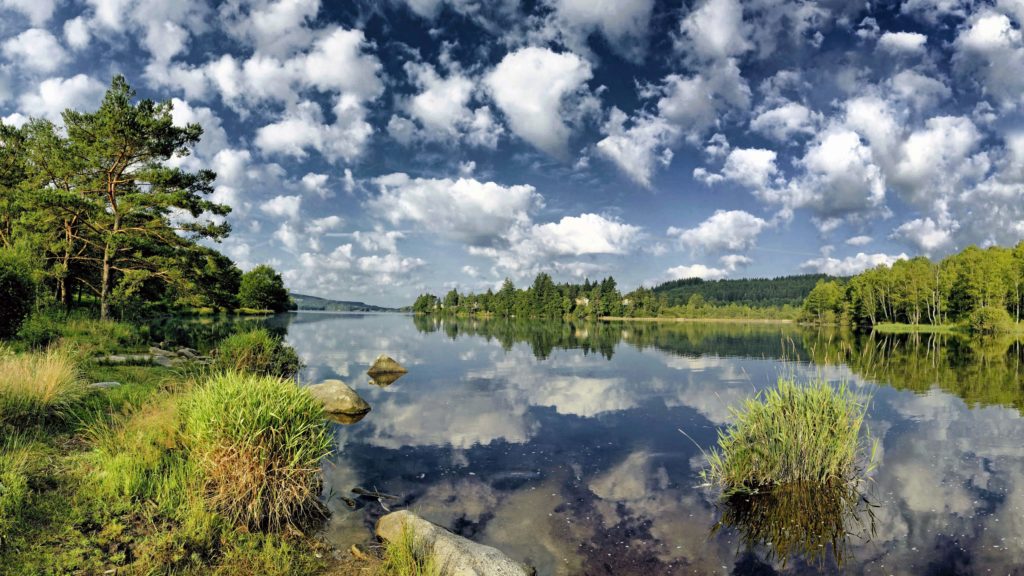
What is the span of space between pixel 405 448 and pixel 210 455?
701cm

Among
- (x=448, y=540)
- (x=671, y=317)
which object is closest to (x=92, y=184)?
(x=448, y=540)

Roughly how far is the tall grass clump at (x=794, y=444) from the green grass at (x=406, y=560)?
759 centimetres

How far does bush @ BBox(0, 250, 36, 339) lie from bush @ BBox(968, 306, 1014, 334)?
110m

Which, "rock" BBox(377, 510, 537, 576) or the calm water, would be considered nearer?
"rock" BBox(377, 510, 537, 576)

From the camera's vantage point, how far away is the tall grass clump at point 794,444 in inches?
444

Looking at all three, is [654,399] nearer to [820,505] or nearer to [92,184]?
[820,505]

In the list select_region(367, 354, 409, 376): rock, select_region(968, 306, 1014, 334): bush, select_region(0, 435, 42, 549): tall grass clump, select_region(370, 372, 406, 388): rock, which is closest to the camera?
select_region(0, 435, 42, 549): tall grass clump

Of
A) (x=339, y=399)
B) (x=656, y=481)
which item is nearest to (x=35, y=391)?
(x=339, y=399)

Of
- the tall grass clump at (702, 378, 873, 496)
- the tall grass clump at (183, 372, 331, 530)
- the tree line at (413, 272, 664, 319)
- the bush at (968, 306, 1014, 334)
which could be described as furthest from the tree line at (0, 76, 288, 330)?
the tree line at (413, 272, 664, 319)

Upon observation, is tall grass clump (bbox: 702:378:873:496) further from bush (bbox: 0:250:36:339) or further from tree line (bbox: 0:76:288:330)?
tree line (bbox: 0:76:288:330)

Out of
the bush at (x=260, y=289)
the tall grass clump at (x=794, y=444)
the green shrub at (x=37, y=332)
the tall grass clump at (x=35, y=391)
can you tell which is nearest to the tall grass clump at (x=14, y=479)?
the tall grass clump at (x=35, y=391)

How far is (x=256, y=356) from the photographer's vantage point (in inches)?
993

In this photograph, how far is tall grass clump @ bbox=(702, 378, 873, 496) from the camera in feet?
37.0

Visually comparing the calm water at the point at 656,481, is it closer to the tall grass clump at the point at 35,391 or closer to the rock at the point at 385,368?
the rock at the point at 385,368
